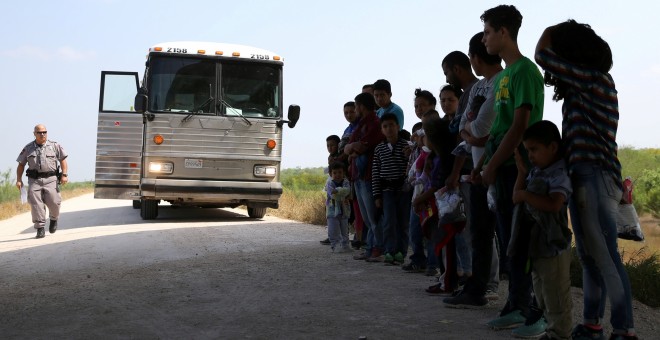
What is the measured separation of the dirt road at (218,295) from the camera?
16.8 ft

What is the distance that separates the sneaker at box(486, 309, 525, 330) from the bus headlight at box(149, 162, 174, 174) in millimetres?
11023

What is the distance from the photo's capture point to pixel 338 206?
9.69m

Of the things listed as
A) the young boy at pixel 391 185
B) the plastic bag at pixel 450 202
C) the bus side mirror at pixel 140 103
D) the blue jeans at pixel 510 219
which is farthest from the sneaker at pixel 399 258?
the bus side mirror at pixel 140 103

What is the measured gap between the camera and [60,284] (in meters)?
→ 7.46

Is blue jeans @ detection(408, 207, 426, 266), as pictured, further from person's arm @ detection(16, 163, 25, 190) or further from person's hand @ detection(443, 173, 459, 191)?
person's arm @ detection(16, 163, 25, 190)

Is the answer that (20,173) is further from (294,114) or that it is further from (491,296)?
(491,296)

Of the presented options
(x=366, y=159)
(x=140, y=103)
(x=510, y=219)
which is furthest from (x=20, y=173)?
(x=510, y=219)

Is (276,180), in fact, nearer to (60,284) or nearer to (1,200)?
(60,284)

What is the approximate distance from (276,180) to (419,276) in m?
8.52

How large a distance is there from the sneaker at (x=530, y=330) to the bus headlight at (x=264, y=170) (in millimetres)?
11112

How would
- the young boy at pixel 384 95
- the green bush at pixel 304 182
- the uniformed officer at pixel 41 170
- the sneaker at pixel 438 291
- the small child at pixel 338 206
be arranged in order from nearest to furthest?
the sneaker at pixel 438 291 → the young boy at pixel 384 95 → the small child at pixel 338 206 → the uniformed officer at pixel 41 170 → the green bush at pixel 304 182

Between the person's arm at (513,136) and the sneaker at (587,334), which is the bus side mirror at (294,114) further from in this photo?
the sneaker at (587,334)

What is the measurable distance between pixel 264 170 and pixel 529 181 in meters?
11.4

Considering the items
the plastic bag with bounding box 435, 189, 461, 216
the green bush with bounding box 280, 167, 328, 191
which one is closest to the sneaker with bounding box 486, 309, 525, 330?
the plastic bag with bounding box 435, 189, 461, 216
